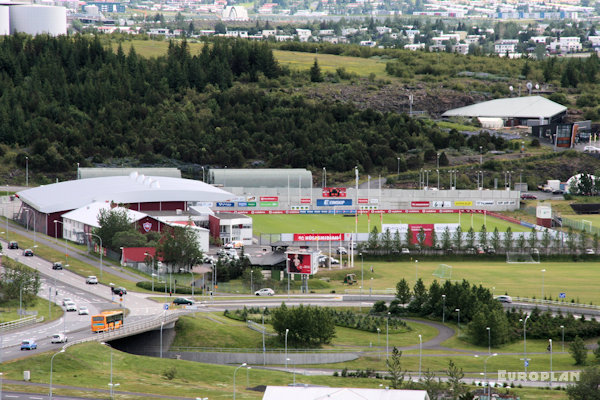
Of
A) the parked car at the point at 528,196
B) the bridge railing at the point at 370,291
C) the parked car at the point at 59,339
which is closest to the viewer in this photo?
the parked car at the point at 59,339

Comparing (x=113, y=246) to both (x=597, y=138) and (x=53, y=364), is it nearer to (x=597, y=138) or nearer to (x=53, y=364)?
(x=53, y=364)

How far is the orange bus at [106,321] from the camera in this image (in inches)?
2840

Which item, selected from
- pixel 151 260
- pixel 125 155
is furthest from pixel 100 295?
pixel 125 155

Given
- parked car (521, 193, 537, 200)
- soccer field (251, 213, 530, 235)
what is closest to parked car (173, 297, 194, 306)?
soccer field (251, 213, 530, 235)

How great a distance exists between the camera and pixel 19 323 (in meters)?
74.7

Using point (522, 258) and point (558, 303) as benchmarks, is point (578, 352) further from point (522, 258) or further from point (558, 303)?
point (522, 258)

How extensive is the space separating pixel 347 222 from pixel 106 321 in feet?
192

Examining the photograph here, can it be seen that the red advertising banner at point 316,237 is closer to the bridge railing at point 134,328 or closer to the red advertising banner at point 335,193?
the red advertising banner at point 335,193

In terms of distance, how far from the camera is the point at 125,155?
544 ft

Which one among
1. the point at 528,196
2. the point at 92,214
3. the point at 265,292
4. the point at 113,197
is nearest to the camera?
the point at 265,292

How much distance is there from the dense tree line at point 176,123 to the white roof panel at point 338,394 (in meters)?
110

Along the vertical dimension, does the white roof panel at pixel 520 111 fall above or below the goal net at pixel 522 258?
above

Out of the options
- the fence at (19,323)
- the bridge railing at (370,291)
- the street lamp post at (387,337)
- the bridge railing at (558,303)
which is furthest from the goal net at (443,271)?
the fence at (19,323)

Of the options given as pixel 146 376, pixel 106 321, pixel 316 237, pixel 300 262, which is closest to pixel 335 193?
pixel 316 237
